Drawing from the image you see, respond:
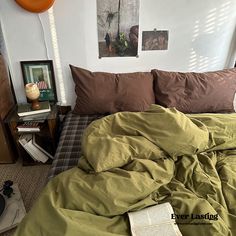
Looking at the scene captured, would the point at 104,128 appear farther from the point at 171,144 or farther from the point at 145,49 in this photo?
the point at 145,49

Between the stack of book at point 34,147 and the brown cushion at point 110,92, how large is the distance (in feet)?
1.58

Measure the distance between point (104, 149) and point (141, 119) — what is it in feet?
1.01

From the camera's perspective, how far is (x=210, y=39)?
6.41ft

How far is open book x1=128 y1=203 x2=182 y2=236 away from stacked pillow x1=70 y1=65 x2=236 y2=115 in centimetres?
95

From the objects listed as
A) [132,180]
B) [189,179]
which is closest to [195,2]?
[189,179]

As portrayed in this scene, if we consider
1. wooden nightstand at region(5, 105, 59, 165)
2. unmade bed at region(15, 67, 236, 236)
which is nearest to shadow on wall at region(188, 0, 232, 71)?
unmade bed at region(15, 67, 236, 236)

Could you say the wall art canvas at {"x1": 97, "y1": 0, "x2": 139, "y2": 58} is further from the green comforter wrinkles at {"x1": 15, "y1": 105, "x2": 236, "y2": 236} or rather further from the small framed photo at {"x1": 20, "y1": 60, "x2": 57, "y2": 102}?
the green comforter wrinkles at {"x1": 15, "y1": 105, "x2": 236, "y2": 236}

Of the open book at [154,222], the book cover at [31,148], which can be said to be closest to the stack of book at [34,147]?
the book cover at [31,148]

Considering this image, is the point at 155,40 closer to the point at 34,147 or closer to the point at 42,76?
the point at 42,76

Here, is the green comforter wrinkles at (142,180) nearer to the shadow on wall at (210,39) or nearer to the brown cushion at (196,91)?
the brown cushion at (196,91)

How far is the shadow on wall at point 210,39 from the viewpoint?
1856 mm

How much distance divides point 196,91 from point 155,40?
0.56 metres

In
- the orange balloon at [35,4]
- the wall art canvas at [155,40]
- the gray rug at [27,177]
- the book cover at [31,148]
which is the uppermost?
the orange balloon at [35,4]

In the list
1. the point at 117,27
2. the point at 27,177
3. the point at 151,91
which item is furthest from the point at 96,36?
the point at 27,177
